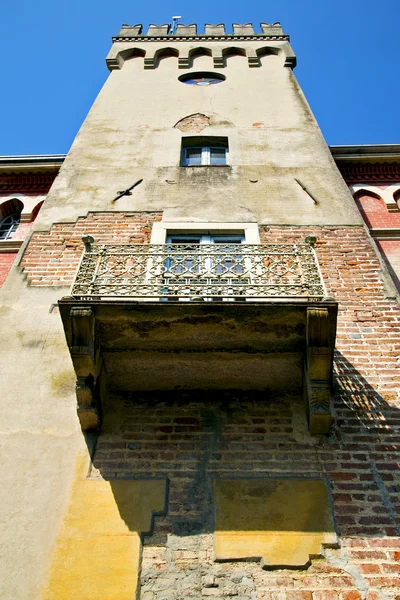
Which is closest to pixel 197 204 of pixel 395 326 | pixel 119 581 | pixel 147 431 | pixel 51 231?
pixel 51 231

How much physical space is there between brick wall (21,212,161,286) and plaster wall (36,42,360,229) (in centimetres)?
27

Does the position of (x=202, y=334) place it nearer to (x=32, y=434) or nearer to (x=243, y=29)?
(x=32, y=434)

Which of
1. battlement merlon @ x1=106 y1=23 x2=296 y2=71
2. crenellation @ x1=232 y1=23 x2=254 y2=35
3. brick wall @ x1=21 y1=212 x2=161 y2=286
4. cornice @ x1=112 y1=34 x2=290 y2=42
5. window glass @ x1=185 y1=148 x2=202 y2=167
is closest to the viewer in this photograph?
brick wall @ x1=21 y1=212 x2=161 y2=286

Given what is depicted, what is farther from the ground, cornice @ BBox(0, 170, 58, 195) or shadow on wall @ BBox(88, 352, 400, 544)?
cornice @ BBox(0, 170, 58, 195)

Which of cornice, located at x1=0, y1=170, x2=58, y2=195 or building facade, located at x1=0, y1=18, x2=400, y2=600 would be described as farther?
cornice, located at x1=0, y1=170, x2=58, y2=195

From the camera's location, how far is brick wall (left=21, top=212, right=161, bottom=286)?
25.6ft

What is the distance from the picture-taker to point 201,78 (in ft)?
48.0

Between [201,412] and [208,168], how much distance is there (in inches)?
225

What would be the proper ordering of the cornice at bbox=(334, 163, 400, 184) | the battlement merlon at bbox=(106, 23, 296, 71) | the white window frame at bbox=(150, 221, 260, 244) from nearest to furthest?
the white window frame at bbox=(150, 221, 260, 244)
the cornice at bbox=(334, 163, 400, 184)
the battlement merlon at bbox=(106, 23, 296, 71)

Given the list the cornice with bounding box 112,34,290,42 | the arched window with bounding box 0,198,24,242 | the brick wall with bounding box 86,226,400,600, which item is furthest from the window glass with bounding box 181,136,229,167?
the cornice with bounding box 112,34,290,42

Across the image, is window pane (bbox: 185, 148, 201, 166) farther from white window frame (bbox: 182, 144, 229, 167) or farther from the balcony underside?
the balcony underside

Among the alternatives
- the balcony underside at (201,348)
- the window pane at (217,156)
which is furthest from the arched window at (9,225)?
the balcony underside at (201,348)

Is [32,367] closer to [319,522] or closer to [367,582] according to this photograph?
[319,522]

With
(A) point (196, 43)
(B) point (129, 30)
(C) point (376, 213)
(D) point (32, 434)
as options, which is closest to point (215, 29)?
(A) point (196, 43)
